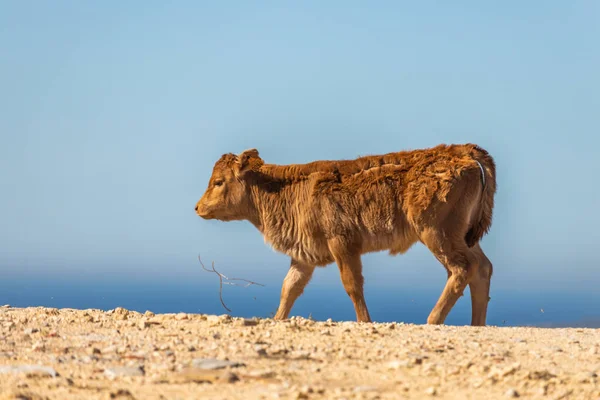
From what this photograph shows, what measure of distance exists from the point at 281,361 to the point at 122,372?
4.69ft

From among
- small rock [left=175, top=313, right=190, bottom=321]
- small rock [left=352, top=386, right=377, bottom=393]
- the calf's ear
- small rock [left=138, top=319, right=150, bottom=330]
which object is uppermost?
the calf's ear

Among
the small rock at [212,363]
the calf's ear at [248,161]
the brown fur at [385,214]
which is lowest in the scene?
the small rock at [212,363]

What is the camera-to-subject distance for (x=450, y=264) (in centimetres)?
1277

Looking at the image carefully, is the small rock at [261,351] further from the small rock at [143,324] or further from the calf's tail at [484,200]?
the calf's tail at [484,200]

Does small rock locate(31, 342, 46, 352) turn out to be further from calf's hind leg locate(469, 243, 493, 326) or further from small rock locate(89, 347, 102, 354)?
calf's hind leg locate(469, 243, 493, 326)

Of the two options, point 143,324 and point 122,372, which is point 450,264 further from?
point 122,372

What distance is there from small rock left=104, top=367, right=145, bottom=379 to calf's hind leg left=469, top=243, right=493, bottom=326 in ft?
24.3

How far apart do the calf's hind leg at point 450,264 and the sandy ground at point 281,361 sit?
218 centimetres

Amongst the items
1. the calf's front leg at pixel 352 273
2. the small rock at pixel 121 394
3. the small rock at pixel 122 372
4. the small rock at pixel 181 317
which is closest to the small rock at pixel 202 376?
the small rock at pixel 122 372

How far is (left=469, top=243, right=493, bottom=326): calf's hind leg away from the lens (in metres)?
13.3

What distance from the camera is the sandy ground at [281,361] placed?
21.7ft

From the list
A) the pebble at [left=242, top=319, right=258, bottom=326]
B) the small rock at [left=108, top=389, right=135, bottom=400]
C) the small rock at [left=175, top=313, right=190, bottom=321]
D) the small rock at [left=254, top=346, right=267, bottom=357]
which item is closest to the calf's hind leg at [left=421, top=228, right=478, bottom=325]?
the pebble at [left=242, top=319, right=258, bottom=326]

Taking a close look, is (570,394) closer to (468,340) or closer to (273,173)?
(468,340)

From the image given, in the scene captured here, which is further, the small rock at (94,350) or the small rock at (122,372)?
the small rock at (94,350)
